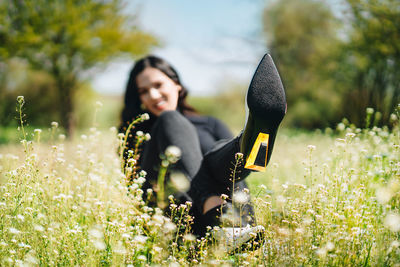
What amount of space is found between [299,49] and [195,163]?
54.4ft

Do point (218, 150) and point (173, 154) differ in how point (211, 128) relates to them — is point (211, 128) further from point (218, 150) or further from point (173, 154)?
point (173, 154)

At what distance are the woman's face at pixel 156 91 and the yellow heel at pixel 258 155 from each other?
1249 millimetres

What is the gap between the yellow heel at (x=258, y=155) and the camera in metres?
1.71

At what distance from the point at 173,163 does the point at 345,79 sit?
13.2 meters

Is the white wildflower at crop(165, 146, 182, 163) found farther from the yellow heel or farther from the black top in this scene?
the black top

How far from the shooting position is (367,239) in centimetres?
161

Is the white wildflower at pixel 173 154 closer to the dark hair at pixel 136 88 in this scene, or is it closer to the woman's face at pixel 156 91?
the woman's face at pixel 156 91

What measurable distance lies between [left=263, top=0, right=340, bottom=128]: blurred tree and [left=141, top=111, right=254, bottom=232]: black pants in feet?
43.0

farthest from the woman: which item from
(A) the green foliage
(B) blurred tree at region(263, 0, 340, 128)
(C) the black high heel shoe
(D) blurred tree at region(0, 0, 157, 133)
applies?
(B) blurred tree at region(263, 0, 340, 128)

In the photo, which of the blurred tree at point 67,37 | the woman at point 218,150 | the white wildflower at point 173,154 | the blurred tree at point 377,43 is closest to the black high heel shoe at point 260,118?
the woman at point 218,150

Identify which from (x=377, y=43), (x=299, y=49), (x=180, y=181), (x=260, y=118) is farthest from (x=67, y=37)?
(x=299, y=49)

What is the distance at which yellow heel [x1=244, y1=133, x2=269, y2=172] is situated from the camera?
171cm

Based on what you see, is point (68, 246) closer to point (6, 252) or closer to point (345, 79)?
point (6, 252)

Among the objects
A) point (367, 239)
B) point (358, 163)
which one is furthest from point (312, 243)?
point (358, 163)
